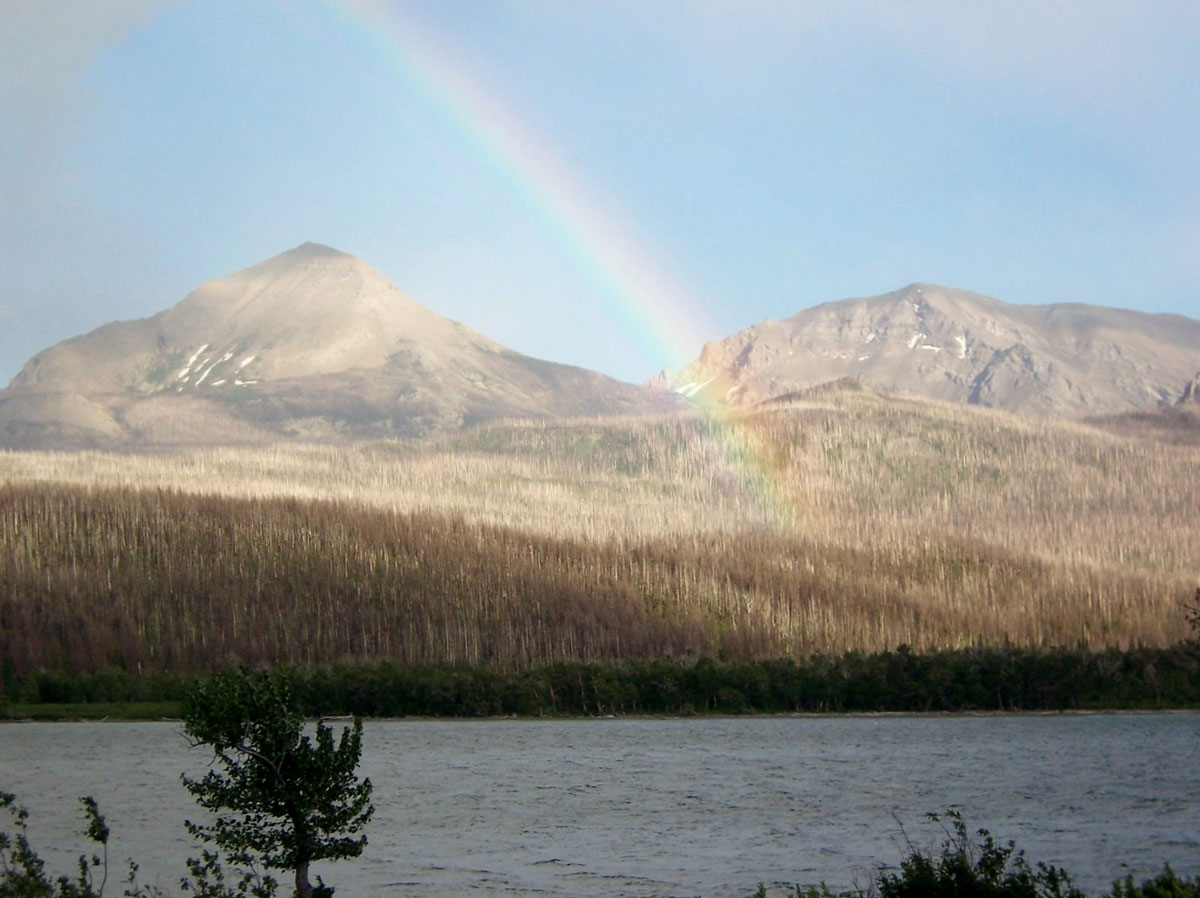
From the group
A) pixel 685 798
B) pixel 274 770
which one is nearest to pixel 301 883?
pixel 274 770

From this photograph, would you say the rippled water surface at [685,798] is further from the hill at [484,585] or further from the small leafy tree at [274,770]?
the hill at [484,585]

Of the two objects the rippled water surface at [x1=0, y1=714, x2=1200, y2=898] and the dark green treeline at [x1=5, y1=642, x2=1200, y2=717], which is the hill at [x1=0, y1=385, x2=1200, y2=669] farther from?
the rippled water surface at [x1=0, y1=714, x2=1200, y2=898]

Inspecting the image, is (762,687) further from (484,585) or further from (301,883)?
(301,883)

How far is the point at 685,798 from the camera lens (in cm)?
4725

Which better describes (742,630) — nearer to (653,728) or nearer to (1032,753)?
(653,728)

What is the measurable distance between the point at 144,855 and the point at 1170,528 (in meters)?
170

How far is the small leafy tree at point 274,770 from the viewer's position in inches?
818

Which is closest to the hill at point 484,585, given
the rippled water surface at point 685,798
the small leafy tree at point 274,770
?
the rippled water surface at point 685,798

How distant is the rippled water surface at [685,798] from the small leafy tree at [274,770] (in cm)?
995

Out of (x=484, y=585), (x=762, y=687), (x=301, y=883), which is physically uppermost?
(x=484, y=585)

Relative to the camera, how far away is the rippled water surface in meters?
33.7

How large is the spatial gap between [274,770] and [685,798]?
28.0 metres

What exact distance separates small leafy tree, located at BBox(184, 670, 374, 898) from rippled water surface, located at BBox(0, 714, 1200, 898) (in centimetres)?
995

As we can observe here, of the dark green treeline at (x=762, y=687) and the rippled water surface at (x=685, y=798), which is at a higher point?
the dark green treeline at (x=762, y=687)
